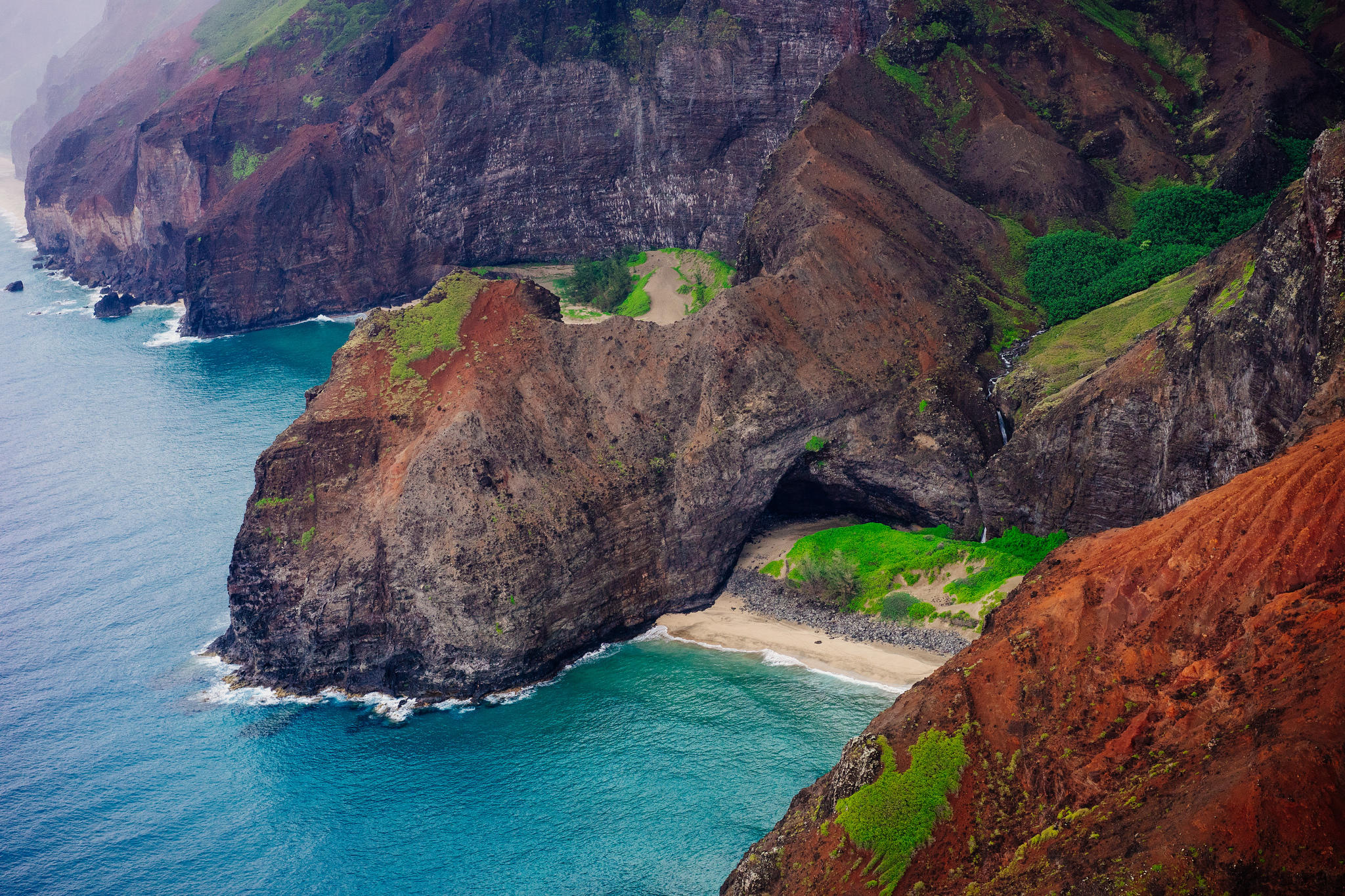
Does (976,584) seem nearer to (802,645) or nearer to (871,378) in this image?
(802,645)

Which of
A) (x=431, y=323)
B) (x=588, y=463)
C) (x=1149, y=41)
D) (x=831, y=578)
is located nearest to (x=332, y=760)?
(x=588, y=463)

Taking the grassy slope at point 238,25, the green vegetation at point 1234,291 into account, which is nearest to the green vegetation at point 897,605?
the green vegetation at point 1234,291

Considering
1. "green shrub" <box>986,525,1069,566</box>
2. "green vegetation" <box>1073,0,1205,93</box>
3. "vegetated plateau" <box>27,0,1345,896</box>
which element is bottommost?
"green shrub" <box>986,525,1069,566</box>

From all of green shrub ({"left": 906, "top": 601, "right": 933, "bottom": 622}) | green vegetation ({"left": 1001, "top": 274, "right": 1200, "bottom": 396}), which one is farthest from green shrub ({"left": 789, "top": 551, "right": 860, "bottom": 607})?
green vegetation ({"left": 1001, "top": 274, "right": 1200, "bottom": 396})

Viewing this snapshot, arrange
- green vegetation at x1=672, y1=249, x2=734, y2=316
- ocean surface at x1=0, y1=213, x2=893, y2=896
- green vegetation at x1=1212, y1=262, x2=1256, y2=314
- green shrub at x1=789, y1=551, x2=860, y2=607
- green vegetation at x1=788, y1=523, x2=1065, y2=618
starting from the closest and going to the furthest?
ocean surface at x1=0, y1=213, x2=893, y2=896 < green vegetation at x1=1212, y1=262, x2=1256, y2=314 < green vegetation at x1=788, y1=523, x2=1065, y2=618 < green shrub at x1=789, y1=551, x2=860, y2=607 < green vegetation at x1=672, y1=249, x2=734, y2=316

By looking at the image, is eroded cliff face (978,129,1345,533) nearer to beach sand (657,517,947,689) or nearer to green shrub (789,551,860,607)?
green shrub (789,551,860,607)

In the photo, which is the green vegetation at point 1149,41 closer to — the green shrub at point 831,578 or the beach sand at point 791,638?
the beach sand at point 791,638
